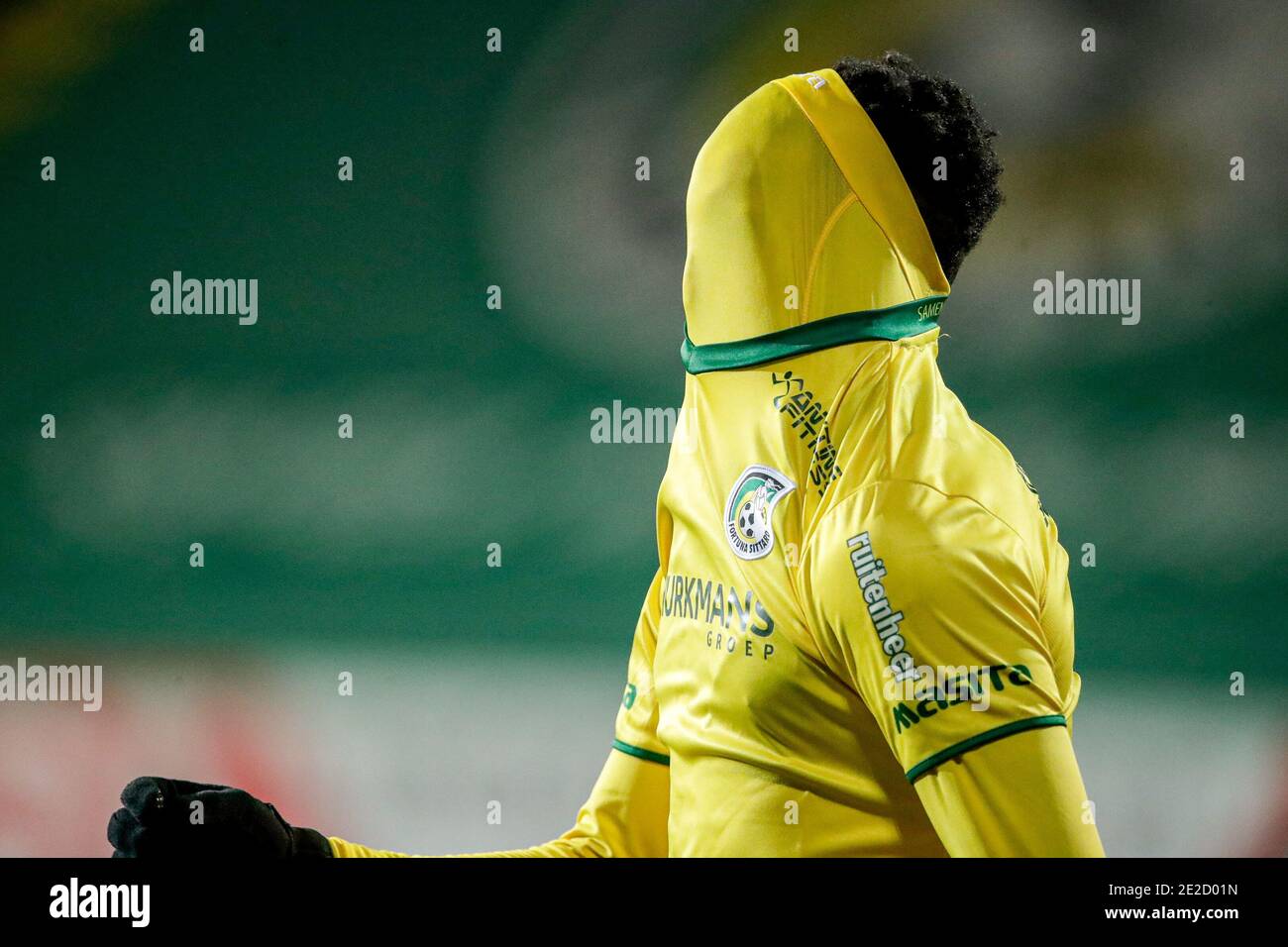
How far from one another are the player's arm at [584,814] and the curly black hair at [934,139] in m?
0.52

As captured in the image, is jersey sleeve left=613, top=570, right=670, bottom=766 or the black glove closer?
the black glove

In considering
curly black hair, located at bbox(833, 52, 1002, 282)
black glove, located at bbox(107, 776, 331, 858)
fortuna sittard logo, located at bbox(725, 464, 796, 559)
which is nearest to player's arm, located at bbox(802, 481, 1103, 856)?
fortuna sittard logo, located at bbox(725, 464, 796, 559)

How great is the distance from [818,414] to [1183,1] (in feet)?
3.77

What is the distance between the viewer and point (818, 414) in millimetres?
1209

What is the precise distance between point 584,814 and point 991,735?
0.64 metres

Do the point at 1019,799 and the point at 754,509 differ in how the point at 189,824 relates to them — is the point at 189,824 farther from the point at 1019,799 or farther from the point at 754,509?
the point at 1019,799

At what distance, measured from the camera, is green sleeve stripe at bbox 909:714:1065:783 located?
1043 millimetres

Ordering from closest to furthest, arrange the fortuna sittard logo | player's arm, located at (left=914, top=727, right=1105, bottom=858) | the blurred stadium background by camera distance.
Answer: player's arm, located at (left=914, top=727, right=1105, bottom=858) → the fortuna sittard logo → the blurred stadium background

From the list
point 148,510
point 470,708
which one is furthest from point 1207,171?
point 148,510

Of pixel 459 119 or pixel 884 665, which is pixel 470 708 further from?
pixel 884 665

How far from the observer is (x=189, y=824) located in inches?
52.1

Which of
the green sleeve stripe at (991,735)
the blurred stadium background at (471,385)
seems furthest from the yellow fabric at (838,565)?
the blurred stadium background at (471,385)

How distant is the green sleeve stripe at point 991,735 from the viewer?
1043 millimetres

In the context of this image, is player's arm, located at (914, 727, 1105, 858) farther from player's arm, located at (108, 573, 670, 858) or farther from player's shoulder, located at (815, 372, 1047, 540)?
player's arm, located at (108, 573, 670, 858)
